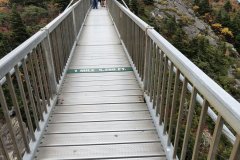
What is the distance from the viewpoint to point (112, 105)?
4234 mm

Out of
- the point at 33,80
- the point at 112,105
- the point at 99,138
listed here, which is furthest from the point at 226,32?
the point at 33,80

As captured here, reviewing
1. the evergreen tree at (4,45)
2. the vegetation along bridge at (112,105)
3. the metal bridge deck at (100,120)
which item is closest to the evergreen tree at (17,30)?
the evergreen tree at (4,45)

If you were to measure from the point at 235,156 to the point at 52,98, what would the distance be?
296 cm

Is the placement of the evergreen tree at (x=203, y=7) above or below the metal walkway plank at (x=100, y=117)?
below

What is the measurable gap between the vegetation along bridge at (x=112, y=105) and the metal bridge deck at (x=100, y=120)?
0.01m

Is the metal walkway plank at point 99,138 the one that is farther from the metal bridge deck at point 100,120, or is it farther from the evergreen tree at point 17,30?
the evergreen tree at point 17,30

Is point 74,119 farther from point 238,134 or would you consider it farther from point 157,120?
point 238,134

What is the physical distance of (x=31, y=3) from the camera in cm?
4628

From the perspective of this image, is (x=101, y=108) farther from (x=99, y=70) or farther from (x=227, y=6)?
(x=227, y=6)

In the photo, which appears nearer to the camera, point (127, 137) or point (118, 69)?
point (127, 137)

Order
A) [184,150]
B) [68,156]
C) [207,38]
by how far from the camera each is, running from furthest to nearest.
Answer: [207,38] < [68,156] < [184,150]

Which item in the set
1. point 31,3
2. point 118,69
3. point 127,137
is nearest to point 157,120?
point 127,137

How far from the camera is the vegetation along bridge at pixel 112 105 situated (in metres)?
2.16

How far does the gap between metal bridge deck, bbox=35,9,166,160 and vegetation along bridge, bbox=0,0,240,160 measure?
1 cm
